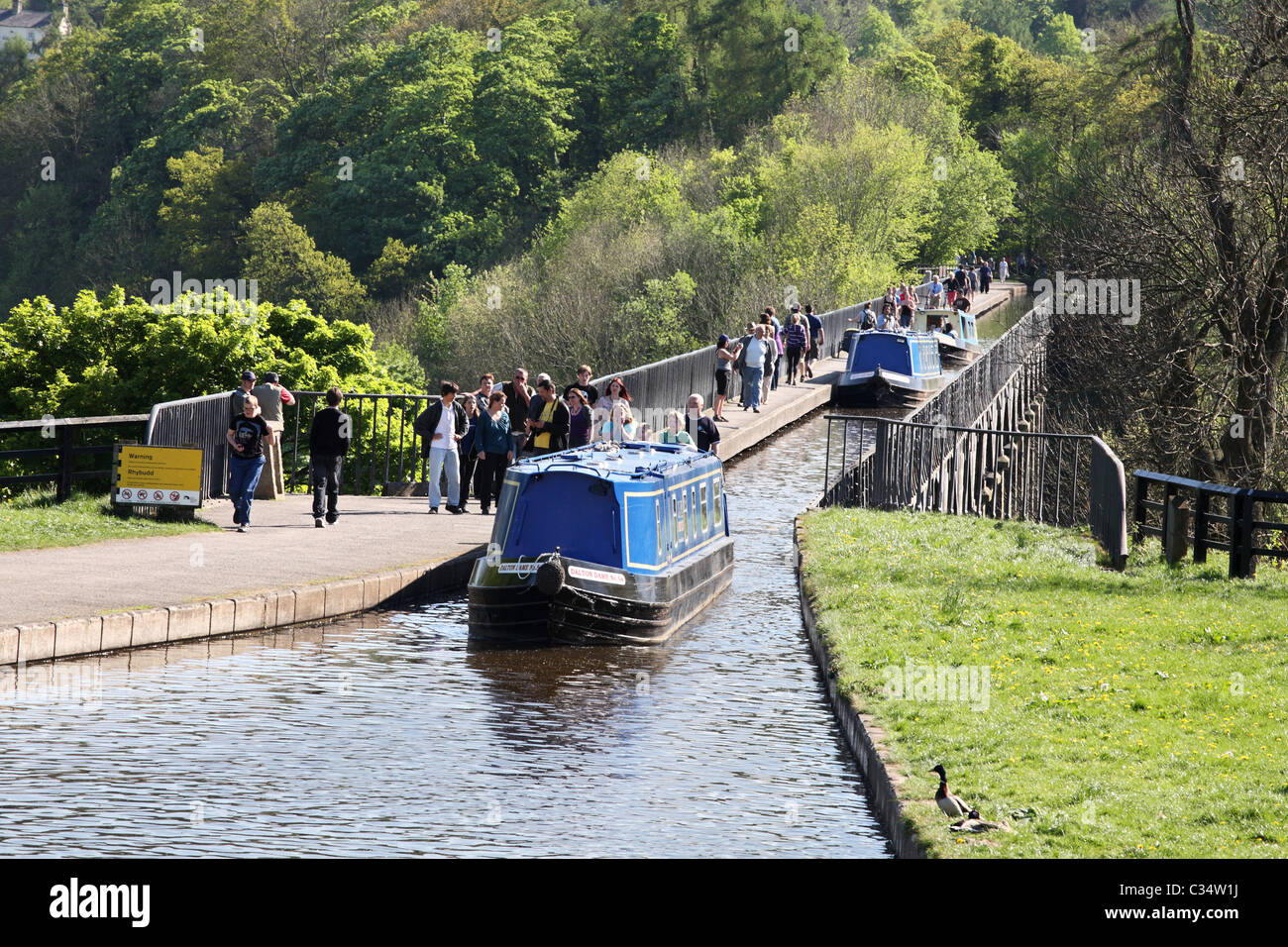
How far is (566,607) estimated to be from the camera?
15.0 metres

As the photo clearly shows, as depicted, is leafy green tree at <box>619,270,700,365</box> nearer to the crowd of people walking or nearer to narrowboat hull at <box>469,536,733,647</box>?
the crowd of people walking

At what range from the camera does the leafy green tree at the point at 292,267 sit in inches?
3452

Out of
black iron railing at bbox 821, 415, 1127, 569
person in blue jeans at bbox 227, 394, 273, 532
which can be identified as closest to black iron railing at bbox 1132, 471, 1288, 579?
black iron railing at bbox 821, 415, 1127, 569

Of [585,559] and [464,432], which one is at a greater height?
[464,432]

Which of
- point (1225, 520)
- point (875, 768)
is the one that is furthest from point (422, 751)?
point (1225, 520)

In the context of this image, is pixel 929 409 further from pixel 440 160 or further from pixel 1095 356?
pixel 440 160

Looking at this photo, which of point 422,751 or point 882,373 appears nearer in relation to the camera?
point 422,751

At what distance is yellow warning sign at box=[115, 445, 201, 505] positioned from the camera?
59.8 ft

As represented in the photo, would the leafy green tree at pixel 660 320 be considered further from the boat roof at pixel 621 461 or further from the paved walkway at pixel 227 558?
the boat roof at pixel 621 461

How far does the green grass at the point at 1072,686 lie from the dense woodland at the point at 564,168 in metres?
16.2

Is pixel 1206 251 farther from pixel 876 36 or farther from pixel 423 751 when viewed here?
pixel 876 36

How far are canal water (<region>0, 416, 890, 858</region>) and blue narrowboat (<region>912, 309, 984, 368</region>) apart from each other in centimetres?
3080

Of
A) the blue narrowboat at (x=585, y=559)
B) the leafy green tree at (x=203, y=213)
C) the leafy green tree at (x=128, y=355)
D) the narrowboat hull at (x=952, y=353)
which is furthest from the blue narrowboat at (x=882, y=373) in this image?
the leafy green tree at (x=203, y=213)

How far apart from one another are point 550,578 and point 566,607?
1.12 feet
